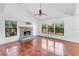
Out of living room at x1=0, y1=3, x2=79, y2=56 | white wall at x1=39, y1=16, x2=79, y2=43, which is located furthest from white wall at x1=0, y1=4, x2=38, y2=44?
white wall at x1=39, y1=16, x2=79, y2=43

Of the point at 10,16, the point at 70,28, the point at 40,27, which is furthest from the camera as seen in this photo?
the point at 70,28

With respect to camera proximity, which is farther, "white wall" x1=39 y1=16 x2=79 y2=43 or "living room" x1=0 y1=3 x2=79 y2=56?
"white wall" x1=39 y1=16 x2=79 y2=43

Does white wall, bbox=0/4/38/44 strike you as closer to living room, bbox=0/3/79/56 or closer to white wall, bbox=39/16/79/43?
living room, bbox=0/3/79/56

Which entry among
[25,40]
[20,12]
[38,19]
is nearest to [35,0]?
[20,12]

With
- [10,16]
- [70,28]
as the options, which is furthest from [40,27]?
[70,28]

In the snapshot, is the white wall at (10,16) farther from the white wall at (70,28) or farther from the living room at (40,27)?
the white wall at (70,28)

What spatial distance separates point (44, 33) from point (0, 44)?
2.24 metres

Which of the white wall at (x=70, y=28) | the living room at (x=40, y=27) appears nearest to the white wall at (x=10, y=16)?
the living room at (x=40, y=27)

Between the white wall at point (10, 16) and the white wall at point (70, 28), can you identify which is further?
the white wall at point (70, 28)

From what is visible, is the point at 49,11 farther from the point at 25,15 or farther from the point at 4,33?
the point at 4,33

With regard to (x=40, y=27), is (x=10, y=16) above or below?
above

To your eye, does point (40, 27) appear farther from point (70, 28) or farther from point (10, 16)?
point (70, 28)

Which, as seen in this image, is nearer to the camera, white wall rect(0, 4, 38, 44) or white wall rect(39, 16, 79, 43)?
white wall rect(0, 4, 38, 44)

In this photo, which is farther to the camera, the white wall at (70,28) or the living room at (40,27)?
the white wall at (70,28)
